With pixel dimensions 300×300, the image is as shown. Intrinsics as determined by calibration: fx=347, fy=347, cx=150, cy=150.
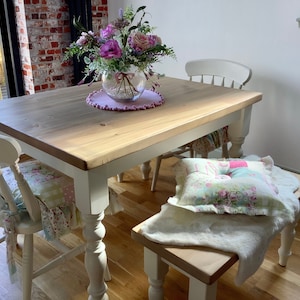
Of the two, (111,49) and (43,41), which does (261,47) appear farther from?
(43,41)

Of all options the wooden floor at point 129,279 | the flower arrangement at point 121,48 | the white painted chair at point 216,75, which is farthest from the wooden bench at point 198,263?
the white painted chair at point 216,75

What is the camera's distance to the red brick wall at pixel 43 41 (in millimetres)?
2682

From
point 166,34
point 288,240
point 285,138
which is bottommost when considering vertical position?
point 288,240

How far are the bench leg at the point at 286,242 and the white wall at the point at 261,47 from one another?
895 mm

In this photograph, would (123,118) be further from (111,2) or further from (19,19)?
(111,2)

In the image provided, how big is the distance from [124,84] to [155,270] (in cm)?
79

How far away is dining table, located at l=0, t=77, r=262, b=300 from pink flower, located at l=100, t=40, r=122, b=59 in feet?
0.80

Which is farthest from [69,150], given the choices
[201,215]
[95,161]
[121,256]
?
[121,256]

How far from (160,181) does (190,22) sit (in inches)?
49.1

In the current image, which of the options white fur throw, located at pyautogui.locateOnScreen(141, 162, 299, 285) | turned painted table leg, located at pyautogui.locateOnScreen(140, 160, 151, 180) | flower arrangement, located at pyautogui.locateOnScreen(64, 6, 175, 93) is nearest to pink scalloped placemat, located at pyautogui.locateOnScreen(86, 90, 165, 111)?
flower arrangement, located at pyautogui.locateOnScreen(64, 6, 175, 93)

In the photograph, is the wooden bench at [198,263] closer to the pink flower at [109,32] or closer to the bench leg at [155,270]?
the bench leg at [155,270]

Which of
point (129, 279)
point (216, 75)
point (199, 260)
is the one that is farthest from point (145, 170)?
point (199, 260)

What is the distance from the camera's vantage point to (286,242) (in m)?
1.67

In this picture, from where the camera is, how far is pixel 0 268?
1.72 meters
